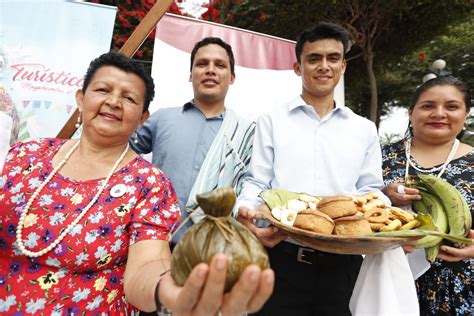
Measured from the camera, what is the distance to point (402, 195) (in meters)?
2.08

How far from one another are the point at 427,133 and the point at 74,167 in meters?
2.31

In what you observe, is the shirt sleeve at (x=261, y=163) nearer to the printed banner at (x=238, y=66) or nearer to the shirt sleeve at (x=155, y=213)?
the shirt sleeve at (x=155, y=213)

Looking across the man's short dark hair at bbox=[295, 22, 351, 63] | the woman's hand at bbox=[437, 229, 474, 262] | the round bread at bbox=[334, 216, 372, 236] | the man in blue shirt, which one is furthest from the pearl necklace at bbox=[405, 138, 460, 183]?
the man in blue shirt

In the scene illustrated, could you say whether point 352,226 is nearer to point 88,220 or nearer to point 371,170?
point 371,170

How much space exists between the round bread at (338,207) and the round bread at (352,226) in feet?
0.13

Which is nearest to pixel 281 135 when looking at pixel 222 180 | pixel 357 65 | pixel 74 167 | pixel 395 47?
pixel 222 180

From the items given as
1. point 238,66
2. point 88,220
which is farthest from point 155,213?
point 238,66

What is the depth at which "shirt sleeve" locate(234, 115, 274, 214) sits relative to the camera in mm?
2193

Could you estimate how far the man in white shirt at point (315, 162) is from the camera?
207 centimetres

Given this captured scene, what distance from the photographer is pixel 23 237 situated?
1.43 m

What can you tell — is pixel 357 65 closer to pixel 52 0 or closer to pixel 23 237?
pixel 52 0

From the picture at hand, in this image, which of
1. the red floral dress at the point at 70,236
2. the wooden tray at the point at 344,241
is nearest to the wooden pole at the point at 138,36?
the red floral dress at the point at 70,236

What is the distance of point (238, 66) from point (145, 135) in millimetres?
1870

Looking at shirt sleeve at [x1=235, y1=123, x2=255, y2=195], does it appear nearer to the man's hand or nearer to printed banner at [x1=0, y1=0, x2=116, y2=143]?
the man's hand
